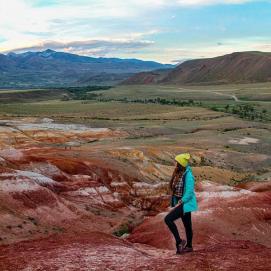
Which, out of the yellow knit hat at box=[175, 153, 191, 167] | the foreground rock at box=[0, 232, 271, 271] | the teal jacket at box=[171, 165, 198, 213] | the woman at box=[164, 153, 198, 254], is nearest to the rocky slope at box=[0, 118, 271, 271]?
the foreground rock at box=[0, 232, 271, 271]

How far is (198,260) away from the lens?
1437cm

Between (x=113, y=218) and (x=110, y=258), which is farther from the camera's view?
(x=113, y=218)

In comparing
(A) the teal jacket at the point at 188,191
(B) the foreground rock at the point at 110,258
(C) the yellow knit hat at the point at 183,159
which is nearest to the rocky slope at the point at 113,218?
(B) the foreground rock at the point at 110,258

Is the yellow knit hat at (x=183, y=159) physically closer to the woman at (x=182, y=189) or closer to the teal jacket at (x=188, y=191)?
the woman at (x=182, y=189)

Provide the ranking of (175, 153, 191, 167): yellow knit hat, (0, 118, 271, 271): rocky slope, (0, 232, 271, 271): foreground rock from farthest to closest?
(0, 118, 271, 271): rocky slope → (175, 153, 191, 167): yellow knit hat → (0, 232, 271, 271): foreground rock

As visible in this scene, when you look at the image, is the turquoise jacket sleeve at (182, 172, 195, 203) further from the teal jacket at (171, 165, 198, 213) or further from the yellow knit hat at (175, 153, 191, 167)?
the yellow knit hat at (175, 153, 191, 167)

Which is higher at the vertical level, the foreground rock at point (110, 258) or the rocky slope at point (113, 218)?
the foreground rock at point (110, 258)

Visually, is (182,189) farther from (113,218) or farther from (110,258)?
(113,218)

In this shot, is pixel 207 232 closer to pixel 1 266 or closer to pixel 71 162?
pixel 1 266

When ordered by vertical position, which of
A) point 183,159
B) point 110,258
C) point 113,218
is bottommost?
point 113,218

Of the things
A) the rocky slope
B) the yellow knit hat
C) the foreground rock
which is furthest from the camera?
Result: the rocky slope

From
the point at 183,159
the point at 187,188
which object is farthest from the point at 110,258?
the point at 183,159

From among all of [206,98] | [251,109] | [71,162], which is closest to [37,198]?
[71,162]

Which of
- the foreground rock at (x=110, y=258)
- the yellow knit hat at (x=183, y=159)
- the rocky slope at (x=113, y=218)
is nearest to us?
the foreground rock at (x=110, y=258)
